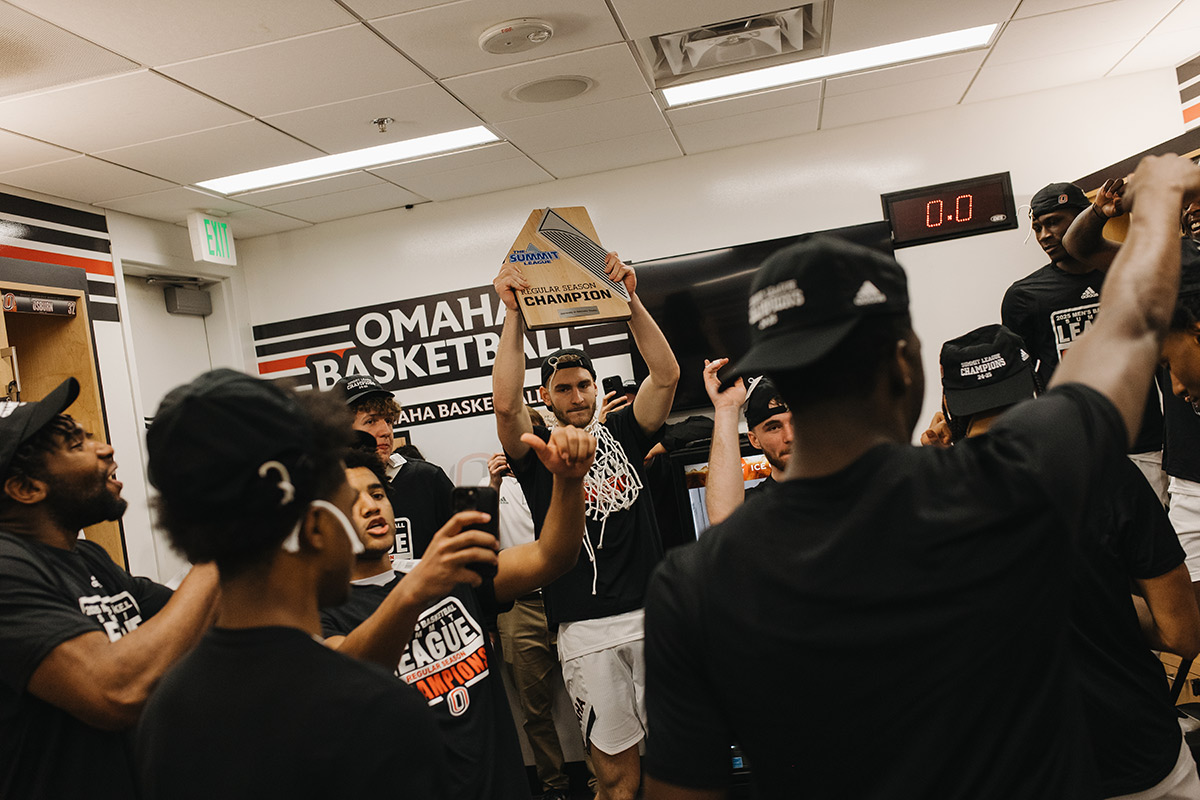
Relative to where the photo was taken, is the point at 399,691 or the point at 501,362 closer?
the point at 399,691

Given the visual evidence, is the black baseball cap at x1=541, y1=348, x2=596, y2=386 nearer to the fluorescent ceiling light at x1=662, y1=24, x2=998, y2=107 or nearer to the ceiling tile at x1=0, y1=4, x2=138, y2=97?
the fluorescent ceiling light at x1=662, y1=24, x2=998, y2=107

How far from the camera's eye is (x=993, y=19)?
13.3 ft

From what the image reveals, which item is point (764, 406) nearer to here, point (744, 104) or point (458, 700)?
point (458, 700)

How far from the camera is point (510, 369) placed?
2.91m

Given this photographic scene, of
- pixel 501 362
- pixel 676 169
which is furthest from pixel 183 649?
pixel 676 169

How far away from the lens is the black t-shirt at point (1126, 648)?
155 cm

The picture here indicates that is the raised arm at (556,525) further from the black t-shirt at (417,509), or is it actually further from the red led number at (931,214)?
the red led number at (931,214)

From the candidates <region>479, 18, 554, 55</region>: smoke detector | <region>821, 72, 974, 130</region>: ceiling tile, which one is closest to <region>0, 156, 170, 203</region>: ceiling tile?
<region>479, 18, 554, 55</region>: smoke detector

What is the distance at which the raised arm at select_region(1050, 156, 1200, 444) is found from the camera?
96cm

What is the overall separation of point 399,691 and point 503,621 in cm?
371

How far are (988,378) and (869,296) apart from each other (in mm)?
945

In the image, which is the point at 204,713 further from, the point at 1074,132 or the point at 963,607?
the point at 1074,132

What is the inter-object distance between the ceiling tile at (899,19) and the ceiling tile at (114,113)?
2801 millimetres

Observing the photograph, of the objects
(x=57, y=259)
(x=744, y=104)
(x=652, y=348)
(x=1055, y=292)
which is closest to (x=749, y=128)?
(x=744, y=104)
